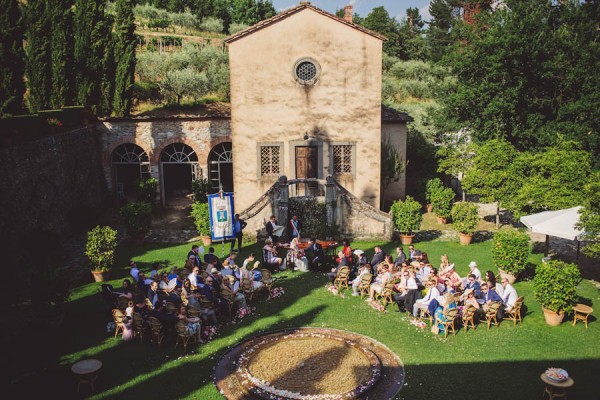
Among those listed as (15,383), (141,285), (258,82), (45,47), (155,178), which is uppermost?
(45,47)

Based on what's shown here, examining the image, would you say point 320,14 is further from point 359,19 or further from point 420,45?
point 359,19

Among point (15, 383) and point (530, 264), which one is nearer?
point (15, 383)

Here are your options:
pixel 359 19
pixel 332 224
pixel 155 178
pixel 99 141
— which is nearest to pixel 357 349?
pixel 332 224

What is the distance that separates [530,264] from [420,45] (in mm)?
54097

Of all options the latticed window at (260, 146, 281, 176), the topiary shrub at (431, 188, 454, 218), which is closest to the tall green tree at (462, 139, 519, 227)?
the topiary shrub at (431, 188, 454, 218)

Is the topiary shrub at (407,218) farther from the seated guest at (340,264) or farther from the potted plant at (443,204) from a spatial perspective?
the seated guest at (340,264)

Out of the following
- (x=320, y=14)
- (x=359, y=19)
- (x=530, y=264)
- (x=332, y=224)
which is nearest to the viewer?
(x=530, y=264)

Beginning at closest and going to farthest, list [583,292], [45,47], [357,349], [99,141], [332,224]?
[357,349], [583,292], [332,224], [45,47], [99,141]

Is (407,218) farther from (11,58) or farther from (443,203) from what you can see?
(11,58)

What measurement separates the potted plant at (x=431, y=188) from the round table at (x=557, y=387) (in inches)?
617

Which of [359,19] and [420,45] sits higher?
[359,19]

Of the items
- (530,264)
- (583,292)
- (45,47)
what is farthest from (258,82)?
(583,292)

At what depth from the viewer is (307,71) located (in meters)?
23.0

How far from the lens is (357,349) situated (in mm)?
11797
